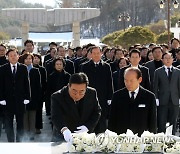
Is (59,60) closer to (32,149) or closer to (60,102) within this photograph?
(60,102)

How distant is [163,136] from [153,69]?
5.73 meters

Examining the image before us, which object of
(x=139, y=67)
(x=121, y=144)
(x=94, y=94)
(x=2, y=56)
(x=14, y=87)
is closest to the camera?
(x=121, y=144)

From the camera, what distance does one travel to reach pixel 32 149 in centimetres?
414

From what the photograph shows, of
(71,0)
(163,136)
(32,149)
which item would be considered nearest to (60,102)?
(32,149)

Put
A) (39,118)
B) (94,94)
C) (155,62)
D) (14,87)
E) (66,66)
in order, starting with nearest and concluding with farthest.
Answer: (94,94)
(14,87)
(155,62)
(39,118)
(66,66)

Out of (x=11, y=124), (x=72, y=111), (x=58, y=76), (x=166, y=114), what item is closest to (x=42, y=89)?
(x=58, y=76)

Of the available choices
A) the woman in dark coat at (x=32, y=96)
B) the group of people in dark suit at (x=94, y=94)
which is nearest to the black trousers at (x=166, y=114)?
the group of people in dark suit at (x=94, y=94)

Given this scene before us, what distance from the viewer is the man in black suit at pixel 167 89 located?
8.95m

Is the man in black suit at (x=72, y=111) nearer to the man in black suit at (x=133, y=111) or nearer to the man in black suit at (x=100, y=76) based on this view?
the man in black suit at (x=133, y=111)

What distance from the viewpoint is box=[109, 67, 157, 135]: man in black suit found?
211 inches

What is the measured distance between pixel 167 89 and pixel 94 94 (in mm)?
3931

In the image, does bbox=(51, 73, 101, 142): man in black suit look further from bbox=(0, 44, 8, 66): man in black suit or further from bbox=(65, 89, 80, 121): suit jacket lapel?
bbox=(0, 44, 8, 66): man in black suit

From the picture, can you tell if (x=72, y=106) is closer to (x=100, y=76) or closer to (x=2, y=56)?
(x=100, y=76)

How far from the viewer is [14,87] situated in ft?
28.1
